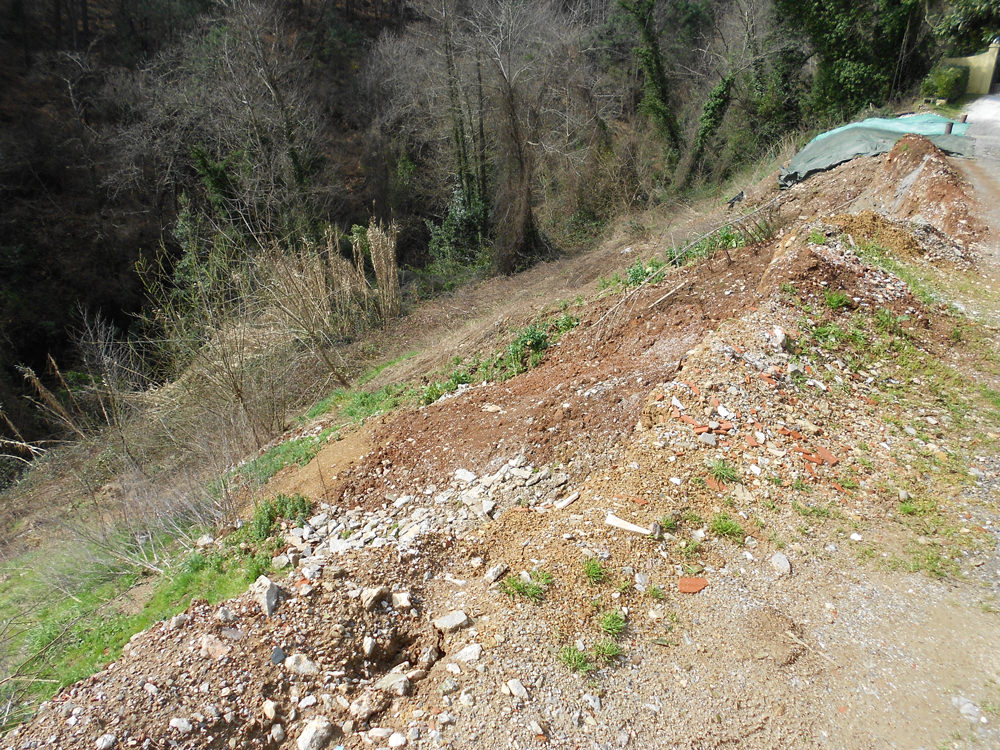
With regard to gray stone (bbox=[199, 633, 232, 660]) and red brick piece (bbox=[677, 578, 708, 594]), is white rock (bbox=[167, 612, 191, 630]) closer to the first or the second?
gray stone (bbox=[199, 633, 232, 660])

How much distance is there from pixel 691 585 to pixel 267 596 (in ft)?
7.55

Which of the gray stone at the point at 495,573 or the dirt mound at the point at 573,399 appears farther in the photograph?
the dirt mound at the point at 573,399

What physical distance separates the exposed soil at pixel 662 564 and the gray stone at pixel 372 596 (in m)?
0.02

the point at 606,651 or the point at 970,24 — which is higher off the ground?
the point at 970,24

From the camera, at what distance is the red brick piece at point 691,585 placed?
10.4 feet

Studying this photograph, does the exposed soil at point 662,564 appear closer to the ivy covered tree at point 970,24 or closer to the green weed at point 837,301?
the green weed at point 837,301

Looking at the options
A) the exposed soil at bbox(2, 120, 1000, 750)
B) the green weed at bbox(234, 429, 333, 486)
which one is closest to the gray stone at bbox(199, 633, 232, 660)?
the exposed soil at bbox(2, 120, 1000, 750)

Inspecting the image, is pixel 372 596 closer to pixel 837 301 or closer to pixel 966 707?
pixel 966 707

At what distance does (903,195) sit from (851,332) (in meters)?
3.91

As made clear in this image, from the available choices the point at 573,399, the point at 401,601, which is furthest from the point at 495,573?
the point at 573,399

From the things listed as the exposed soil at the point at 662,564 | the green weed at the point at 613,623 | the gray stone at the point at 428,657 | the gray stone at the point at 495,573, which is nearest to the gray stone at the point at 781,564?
the exposed soil at the point at 662,564

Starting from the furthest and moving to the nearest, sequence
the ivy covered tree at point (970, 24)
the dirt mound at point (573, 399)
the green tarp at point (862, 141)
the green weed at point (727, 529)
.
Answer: the ivy covered tree at point (970, 24)
the green tarp at point (862, 141)
the dirt mound at point (573, 399)
the green weed at point (727, 529)

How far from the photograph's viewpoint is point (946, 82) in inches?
484

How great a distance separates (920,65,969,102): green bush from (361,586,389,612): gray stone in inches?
606
